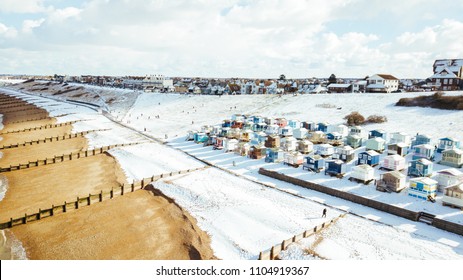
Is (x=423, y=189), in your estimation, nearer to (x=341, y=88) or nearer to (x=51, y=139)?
(x=51, y=139)

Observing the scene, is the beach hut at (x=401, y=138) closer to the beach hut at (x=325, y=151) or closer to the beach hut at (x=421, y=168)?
the beach hut at (x=325, y=151)

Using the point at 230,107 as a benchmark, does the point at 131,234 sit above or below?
below

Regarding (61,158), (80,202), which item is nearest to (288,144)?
(80,202)

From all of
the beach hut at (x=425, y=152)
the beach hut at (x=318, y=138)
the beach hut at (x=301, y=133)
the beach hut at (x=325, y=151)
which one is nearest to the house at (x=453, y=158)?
the beach hut at (x=425, y=152)

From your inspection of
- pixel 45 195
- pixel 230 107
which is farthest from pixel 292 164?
pixel 230 107

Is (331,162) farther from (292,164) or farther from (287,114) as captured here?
(287,114)

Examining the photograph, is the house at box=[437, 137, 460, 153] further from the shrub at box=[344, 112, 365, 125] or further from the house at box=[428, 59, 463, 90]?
the house at box=[428, 59, 463, 90]
